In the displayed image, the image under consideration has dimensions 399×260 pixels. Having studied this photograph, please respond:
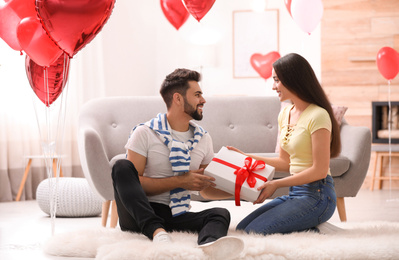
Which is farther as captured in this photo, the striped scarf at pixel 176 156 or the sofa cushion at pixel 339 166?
the sofa cushion at pixel 339 166

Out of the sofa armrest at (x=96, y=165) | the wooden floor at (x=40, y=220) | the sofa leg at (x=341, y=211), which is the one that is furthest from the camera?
the sofa leg at (x=341, y=211)

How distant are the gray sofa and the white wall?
2519 mm

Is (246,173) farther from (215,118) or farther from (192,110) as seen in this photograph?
(215,118)

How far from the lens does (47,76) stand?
3.11m

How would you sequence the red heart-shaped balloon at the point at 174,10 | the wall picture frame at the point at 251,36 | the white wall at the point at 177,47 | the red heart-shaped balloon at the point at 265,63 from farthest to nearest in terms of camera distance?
the wall picture frame at the point at 251,36, the white wall at the point at 177,47, the red heart-shaped balloon at the point at 265,63, the red heart-shaped balloon at the point at 174,10

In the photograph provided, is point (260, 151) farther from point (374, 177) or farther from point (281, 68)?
point (374, 177)

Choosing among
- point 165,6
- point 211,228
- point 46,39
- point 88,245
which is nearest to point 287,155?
point 211,228

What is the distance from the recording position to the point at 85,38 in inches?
103

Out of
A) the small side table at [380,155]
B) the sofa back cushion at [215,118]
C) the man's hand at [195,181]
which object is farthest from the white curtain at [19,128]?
the small side table at [380,155]

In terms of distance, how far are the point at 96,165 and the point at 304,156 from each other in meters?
1.24

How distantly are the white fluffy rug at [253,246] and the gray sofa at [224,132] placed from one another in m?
0.73

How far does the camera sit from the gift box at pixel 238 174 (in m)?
2.46

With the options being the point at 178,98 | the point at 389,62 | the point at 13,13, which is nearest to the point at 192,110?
the point at 178,98

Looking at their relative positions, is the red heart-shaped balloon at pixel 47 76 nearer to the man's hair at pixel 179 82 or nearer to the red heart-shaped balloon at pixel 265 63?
the man's hair at pixel 179 82
